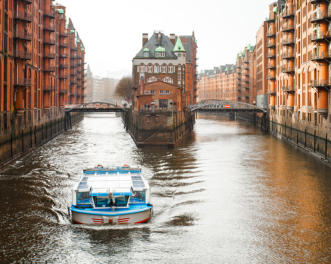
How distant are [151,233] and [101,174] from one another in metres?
7.05

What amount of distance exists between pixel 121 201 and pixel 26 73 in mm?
Answer: 38471

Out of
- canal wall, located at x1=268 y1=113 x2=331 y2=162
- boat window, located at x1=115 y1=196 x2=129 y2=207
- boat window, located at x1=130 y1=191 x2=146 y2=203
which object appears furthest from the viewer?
canal wall, located at x1=268 y1=113 x2=331 y2=162

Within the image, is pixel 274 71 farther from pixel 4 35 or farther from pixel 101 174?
pixel 101 174

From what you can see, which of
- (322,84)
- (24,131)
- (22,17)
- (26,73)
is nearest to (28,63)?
(26,73)

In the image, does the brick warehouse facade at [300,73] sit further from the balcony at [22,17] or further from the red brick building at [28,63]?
the red brick building at [28,63]

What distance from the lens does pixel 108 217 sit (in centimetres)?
2530

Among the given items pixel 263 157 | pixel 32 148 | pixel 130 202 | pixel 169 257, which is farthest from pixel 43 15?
pixel 169 257

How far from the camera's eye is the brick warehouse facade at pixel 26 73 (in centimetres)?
4793

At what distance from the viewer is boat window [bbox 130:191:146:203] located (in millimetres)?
26786

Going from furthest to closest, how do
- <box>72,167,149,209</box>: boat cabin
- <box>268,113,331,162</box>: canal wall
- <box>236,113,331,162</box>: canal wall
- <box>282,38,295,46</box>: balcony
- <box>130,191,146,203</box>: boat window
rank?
1. <box>282,38,295,46</box>: balcony
2. <box>236,113,331,162</box>: canal wall
3. <box>268,113,331,162</box>: canal wall
4. <box>130,191,146,203</box>: boat window
5. <box>72,167,149,209</box>: boat cabin

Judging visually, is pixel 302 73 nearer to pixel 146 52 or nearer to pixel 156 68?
pixel 156 68

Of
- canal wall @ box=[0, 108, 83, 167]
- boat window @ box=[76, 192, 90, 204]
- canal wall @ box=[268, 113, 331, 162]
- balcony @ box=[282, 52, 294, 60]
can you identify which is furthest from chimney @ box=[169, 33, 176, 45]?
boat window @ box=[76, 192, 90, 204]

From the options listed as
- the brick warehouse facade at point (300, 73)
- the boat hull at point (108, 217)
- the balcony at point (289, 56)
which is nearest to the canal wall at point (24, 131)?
the boat hull at point (108, 217)

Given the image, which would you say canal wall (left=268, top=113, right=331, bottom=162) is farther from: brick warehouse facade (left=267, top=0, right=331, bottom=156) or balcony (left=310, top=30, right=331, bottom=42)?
balcony (left=310, top=30, right=331, bottom=42)
